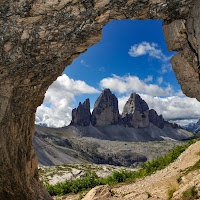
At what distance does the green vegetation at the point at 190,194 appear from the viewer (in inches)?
293

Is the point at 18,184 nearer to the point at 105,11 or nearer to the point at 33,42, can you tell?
the point at 33,42

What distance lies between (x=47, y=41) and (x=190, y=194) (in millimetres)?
11221

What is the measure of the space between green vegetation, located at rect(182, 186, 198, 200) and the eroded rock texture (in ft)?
16.1

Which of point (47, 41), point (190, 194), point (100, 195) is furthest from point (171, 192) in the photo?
point (47, 41)

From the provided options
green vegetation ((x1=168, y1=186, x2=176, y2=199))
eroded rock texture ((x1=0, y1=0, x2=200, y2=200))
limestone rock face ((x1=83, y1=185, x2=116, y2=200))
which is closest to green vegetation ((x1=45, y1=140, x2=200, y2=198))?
limestone rock face ((x1=83, y1=185, x2=116, y2=200))

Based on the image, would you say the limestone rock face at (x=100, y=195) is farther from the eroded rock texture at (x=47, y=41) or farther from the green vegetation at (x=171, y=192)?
the eroded rock texture at (x=47, y=41)

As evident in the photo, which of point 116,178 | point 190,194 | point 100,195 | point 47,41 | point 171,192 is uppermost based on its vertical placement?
point 47,41

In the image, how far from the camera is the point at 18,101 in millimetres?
9062

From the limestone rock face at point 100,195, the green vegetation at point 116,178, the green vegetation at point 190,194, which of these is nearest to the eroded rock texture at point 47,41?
the limestone rock face at point 100,195

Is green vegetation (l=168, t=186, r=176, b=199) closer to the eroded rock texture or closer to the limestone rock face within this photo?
the limestone rock face

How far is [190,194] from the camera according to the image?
7621 millimetres

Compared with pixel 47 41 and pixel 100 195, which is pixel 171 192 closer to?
pixel 100 195

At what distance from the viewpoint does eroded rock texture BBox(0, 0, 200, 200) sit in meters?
8.12

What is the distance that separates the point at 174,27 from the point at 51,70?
7.91 metres
